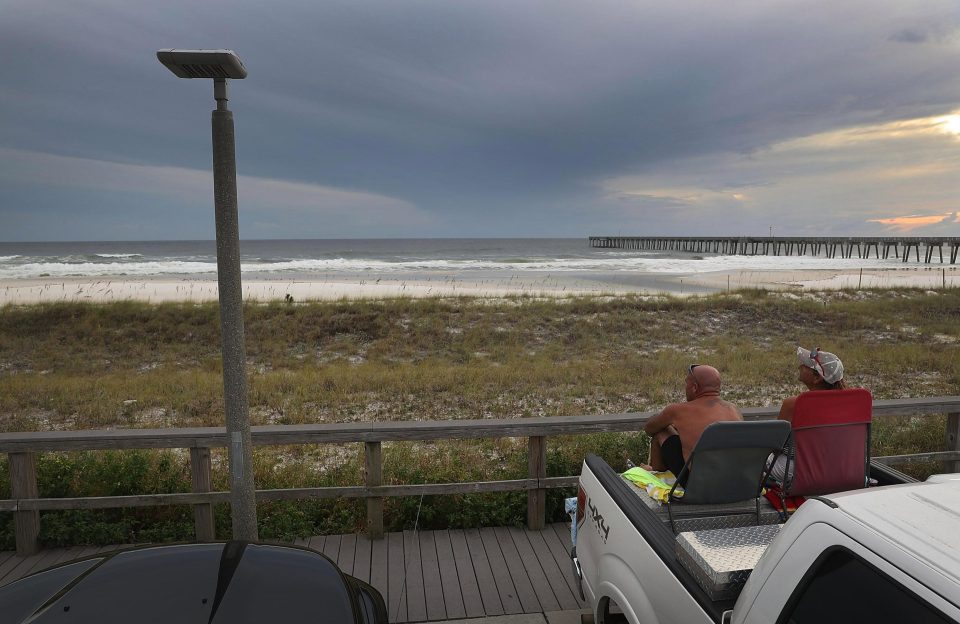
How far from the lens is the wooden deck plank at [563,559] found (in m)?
3.91

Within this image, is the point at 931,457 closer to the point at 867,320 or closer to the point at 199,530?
the point at 199,530

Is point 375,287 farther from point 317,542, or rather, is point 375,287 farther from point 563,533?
point 563,533

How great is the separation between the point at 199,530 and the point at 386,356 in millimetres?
9131

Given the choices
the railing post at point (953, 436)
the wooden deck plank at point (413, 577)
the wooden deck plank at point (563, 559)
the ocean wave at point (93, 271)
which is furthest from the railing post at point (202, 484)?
the ocean wave at point (93, 271)

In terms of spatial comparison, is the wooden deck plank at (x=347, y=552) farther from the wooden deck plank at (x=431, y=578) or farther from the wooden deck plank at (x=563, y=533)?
the wooden deck plank at (x=563, y=533)

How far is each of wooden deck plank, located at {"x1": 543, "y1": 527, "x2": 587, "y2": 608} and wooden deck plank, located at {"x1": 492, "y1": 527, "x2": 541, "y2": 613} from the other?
0.25 m

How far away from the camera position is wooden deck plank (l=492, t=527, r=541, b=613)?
149 inches

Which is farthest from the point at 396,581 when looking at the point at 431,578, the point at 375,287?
the point at 375,287

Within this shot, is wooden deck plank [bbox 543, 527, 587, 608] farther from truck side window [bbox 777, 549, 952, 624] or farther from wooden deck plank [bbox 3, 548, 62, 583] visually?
wooden deck plank [bbox 3, 548, 62, 583]

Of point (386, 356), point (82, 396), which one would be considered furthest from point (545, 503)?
point (386, 356)

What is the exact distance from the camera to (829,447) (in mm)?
3145

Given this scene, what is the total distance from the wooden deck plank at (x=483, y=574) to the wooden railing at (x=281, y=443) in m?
0.40

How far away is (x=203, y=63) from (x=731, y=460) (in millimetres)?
3121

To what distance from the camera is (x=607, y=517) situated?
2891mm
